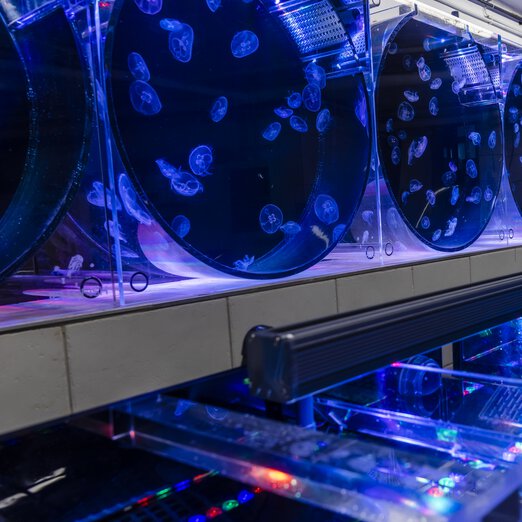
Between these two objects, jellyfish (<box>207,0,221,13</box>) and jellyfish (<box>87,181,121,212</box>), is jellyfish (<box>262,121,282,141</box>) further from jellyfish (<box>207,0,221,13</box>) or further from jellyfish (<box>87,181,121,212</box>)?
jellyfish (<box>87,181,121,212</box>)

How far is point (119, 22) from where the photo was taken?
126cm

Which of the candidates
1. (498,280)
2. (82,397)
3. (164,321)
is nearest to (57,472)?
(82,397)

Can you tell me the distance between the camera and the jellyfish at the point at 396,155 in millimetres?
2029

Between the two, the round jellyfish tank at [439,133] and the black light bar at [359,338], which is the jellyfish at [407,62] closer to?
the round jellyfish tank at [439,133]

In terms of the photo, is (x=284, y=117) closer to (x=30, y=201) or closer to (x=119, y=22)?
(x=119, y=22)

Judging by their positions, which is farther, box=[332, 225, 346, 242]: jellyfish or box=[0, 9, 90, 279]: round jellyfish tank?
box=[332, 225, 346, 242]: jellyfish

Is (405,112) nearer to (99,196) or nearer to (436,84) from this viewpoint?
(436,84)

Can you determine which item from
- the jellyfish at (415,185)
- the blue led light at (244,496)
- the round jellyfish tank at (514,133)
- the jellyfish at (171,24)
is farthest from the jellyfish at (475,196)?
the blue led light at (244,496)

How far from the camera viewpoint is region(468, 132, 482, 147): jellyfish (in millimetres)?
2438

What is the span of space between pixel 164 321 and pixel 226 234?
32 cm

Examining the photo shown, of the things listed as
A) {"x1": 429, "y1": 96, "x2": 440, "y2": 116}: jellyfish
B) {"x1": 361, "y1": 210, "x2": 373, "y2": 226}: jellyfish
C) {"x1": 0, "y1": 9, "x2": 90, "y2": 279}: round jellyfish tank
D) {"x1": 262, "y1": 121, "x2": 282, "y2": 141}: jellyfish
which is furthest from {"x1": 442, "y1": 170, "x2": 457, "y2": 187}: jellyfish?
{"x1": 0, "y1": 9, "x2": 90, "y2": 279}: round jellyfish tank

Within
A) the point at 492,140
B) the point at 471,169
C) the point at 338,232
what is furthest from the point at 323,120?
the point at 492,140

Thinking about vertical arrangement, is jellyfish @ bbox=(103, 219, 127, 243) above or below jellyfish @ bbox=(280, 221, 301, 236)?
above

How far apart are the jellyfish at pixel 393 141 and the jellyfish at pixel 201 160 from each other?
0.81m
